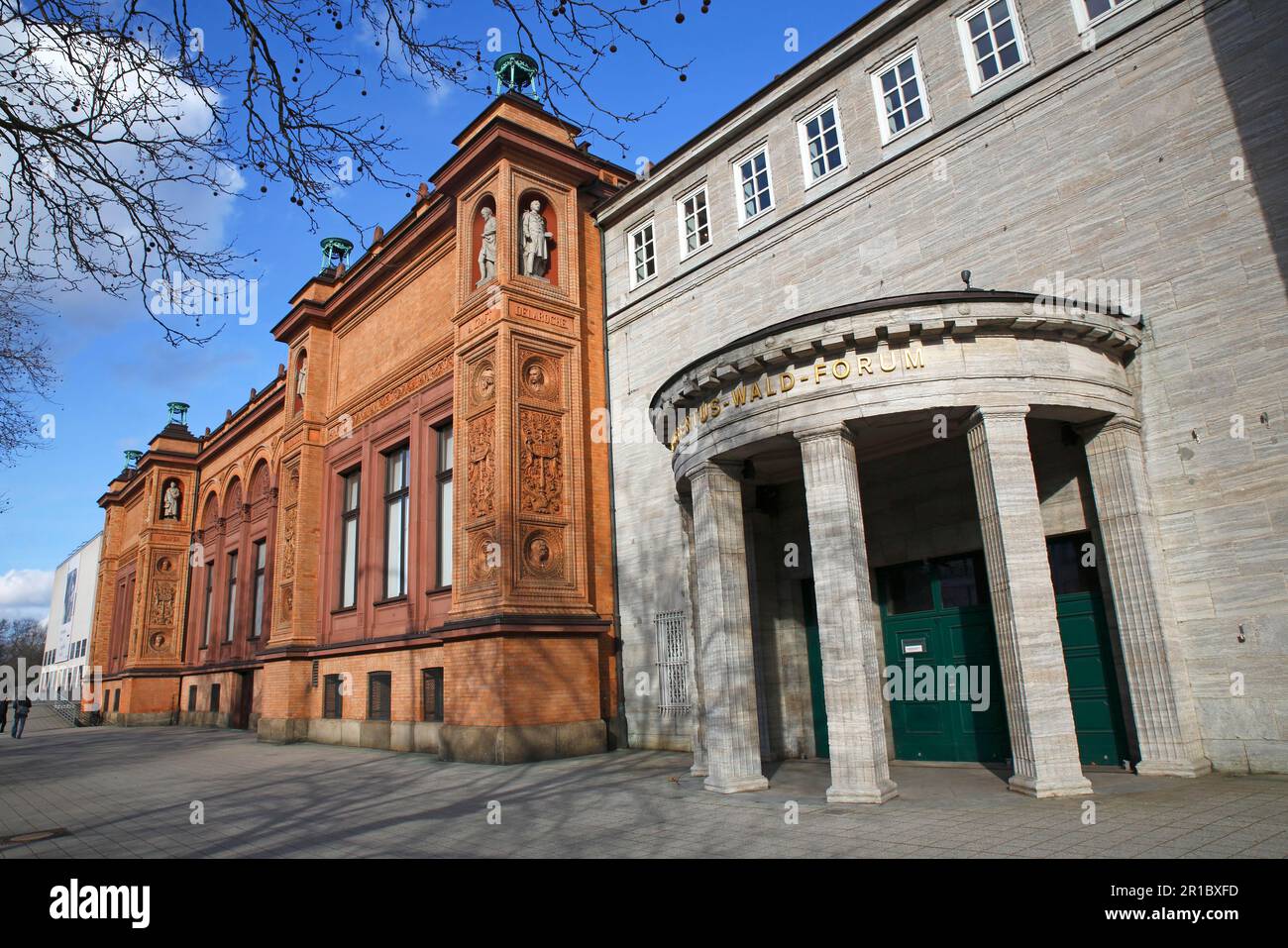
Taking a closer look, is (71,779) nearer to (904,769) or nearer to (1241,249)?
(904,769)

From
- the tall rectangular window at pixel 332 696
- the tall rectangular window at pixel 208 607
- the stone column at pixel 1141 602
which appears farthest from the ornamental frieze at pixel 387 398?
the tall rectangular window at pixel 208 607

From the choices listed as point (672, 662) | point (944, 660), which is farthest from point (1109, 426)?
point (672, 662)

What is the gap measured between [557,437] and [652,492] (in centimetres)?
254

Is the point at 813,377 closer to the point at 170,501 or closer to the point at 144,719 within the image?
the point at 170,501

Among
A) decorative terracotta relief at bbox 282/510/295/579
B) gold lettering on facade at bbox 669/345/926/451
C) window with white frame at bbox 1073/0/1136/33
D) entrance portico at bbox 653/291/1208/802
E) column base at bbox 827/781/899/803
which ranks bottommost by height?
column base at bbox 827/781/899/803

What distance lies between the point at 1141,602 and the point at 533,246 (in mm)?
14235

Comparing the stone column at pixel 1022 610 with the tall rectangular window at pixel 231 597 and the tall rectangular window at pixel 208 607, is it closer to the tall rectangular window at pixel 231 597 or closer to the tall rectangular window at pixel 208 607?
the tall rectangular window at pixel 231 597

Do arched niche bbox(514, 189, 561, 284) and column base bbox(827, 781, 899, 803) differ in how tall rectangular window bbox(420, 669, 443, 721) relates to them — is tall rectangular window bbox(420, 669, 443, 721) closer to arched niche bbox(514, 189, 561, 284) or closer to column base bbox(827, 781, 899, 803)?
arched niche bbox(514, 189, 561, 284)

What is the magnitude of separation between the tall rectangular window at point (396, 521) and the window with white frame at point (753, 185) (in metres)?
11.6

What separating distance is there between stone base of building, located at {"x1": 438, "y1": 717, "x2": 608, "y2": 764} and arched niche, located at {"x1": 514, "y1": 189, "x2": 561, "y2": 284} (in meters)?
10.2

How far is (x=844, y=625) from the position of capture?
9.53 m

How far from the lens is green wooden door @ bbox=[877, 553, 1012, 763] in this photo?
12.1 metres

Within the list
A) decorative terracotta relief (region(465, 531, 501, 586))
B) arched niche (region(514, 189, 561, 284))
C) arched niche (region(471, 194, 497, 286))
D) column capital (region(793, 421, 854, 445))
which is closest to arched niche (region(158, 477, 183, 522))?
arched niche (region(471, 194, 497, 286))

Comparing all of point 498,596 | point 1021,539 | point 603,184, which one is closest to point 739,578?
point 1021,539
